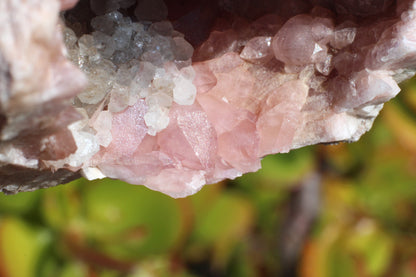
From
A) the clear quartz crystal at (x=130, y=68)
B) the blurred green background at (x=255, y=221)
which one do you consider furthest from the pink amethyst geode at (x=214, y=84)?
the blurred green background at (x=255, y=221)

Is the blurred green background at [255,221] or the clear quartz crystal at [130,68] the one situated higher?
the clear quartz crystal at [130,68]

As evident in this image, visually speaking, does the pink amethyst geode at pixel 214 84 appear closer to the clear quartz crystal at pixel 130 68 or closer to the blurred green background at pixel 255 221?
the clear quartz crystal at pixel 130 68

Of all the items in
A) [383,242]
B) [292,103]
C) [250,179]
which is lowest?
[383,242]

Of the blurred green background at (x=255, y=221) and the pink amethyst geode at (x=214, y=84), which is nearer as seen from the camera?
the pink amethyst geode at (x=214, y=84)

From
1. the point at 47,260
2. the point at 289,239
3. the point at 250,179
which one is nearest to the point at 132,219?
the point at 47,260

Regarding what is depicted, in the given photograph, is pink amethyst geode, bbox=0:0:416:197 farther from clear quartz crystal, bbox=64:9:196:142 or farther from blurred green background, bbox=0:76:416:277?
blurred green background, bbox=0:76:416:277

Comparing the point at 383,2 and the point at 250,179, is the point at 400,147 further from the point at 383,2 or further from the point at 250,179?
the point at 383,2

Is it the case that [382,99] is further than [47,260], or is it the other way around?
[47,260]
